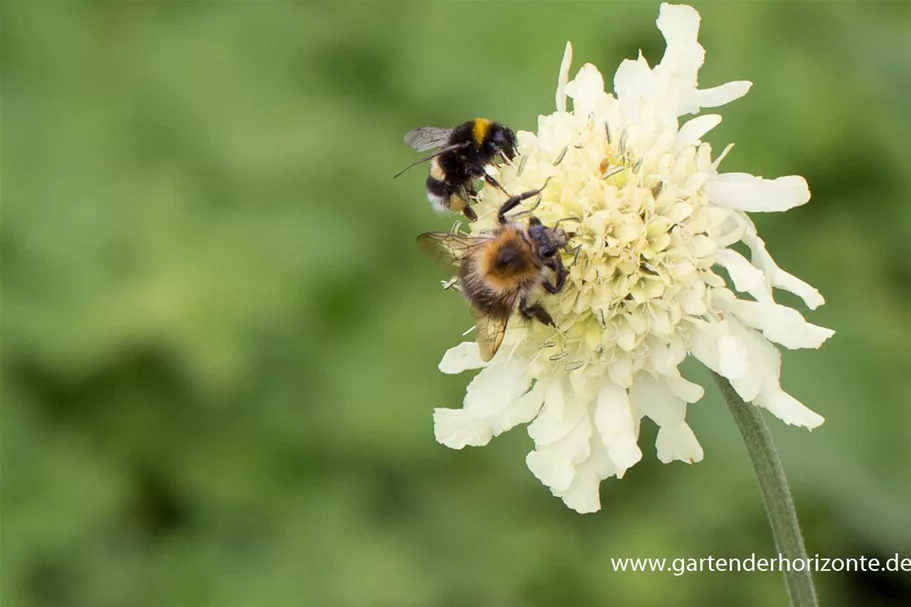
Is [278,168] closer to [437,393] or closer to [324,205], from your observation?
[324,205]

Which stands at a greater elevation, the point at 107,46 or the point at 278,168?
the point at 107,46

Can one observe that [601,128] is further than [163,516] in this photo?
No

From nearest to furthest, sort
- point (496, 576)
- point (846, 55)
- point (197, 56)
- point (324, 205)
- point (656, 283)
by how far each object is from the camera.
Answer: point (656, 283), point (496, 576), point (846, 55), point (324, 205), point (197, 56)

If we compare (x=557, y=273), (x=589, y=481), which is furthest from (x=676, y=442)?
(x=557, y=273)

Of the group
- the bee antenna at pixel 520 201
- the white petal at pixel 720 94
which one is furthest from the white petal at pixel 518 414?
the white petal at pixel 720 94

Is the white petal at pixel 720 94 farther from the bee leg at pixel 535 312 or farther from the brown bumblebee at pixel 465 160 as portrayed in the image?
the bee leg at pixel 535 312

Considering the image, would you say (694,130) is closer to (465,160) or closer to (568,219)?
(568,219)

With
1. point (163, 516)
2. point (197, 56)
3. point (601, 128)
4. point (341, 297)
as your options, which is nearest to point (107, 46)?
point (197, 56)
